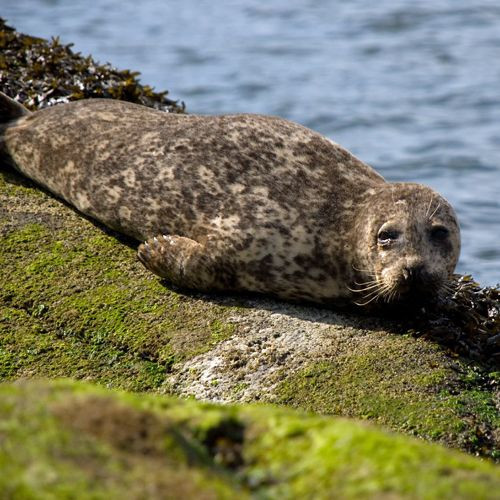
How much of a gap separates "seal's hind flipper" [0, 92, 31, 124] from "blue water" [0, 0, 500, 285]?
5043 millimetres

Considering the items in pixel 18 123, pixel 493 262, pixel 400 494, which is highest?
pixel 18 123

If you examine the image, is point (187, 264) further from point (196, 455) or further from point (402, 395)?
point (196, 455)

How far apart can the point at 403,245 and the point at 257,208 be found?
102cm

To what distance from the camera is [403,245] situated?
6.53 m

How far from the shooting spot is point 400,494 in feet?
9.59

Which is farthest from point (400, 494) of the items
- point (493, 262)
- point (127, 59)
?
point (127, 59)

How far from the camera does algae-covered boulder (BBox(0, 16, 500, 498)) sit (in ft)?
10.5

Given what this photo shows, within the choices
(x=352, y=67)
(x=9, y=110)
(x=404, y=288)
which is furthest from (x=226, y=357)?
(x=352, y=67)

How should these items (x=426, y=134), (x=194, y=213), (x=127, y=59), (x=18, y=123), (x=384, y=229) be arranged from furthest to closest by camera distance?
1. (x=127, y=59)
2. (x=426, y=134)
3. (x=18, y=123)
4. (x=194, y=213)
5. (x=384, y=229)

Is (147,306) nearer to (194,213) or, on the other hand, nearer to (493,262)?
(194,213)

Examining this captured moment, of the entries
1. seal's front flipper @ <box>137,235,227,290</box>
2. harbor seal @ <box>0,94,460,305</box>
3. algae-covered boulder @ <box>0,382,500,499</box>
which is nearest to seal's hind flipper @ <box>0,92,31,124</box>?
harbor seal @ <box>0,94,460,305</box>

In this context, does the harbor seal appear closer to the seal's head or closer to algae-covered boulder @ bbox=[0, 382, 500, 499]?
the seal's head

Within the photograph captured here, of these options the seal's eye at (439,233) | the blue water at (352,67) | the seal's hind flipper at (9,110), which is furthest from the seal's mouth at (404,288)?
the blue water at (352,67)

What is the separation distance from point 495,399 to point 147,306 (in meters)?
2.19
